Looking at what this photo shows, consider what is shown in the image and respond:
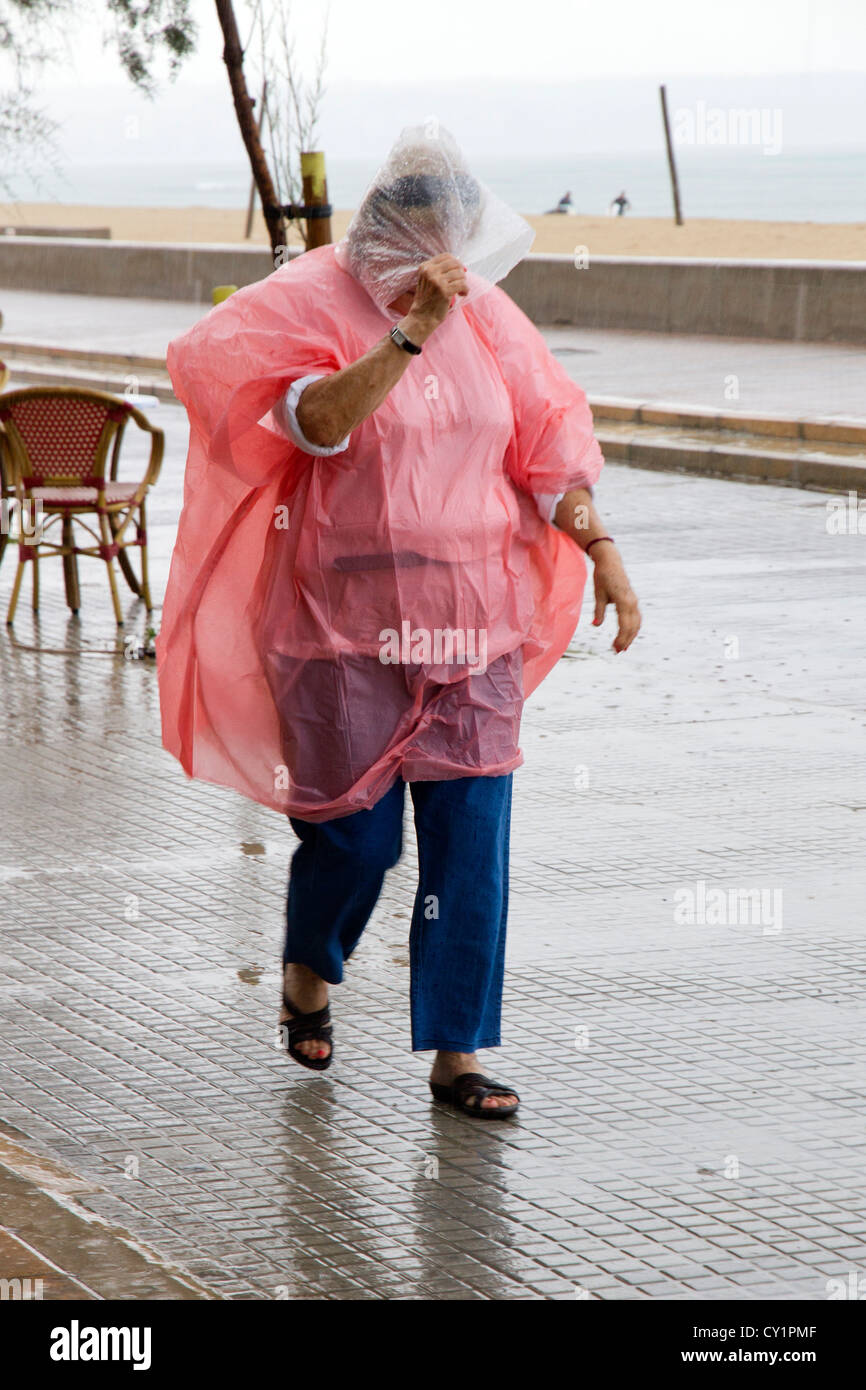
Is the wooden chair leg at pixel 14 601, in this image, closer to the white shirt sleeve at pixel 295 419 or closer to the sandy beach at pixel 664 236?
the white shirt sleeve at pixel 295 419

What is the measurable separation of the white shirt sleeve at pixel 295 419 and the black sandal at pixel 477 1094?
4.21 ft

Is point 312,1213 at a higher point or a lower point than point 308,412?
lower

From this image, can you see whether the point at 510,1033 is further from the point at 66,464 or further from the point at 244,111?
the point at 66,464

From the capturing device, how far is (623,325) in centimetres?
2131

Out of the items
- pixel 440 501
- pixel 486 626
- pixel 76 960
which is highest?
pixel 440 501

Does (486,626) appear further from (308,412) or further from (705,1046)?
(705,1046)

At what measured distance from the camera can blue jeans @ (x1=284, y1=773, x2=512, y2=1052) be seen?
4.12 metres

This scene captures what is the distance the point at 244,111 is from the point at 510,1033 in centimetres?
460

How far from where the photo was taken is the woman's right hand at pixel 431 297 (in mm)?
3846

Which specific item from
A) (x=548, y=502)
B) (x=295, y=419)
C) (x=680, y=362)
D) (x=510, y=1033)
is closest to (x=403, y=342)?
(x=295, y=419)

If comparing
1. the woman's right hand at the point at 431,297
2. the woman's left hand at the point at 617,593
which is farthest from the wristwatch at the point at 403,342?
the woman's left hand at the point at 617,593

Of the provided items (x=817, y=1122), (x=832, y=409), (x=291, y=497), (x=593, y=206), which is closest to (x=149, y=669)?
(x=291, y=497)

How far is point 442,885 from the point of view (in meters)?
4.13

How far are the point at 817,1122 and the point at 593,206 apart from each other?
10005cm
